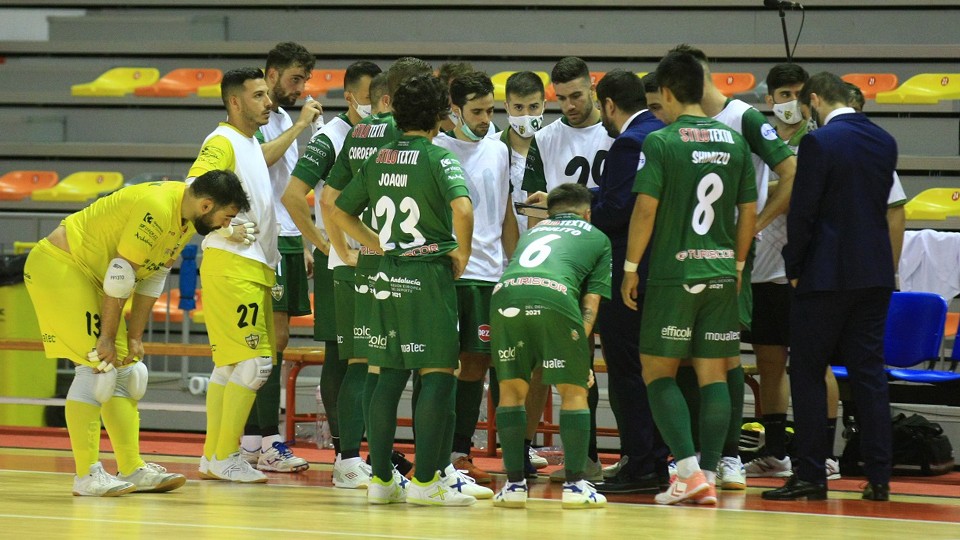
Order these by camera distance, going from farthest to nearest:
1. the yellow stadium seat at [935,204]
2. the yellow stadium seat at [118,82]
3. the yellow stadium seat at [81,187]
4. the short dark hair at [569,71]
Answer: the yellow stadium seat at [118,82] → the yellow stadium seat at [81,187] → the yellow stadium seat at [935,204] → the short dark hair at [569,71]

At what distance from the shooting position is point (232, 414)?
5.68 meters

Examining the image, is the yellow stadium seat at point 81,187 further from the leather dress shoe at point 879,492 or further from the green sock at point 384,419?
the leather dress shoe at point 879,492

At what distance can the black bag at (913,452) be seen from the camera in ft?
21.0

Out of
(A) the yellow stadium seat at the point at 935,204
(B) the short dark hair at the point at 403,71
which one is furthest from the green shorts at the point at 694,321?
(A) the yellow stadium seat at the point at 935,204

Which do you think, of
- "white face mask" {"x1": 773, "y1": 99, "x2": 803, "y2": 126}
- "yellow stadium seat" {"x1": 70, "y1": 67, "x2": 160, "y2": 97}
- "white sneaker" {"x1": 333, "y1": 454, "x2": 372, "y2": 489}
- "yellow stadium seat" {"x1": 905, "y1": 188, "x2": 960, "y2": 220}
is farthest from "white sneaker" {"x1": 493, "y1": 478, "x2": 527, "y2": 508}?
"yellow stadium seat" {"x1": 70, "y1": 67, "x2": 160, "y2": 97}

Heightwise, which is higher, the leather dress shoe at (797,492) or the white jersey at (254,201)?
the white jersey at (254,201)

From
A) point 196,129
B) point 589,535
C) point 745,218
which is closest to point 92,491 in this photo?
point 589,535

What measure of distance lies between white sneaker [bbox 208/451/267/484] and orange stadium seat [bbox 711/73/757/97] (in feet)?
19.8

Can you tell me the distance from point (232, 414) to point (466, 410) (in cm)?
109

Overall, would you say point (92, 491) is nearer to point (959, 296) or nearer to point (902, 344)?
point (902, 344)

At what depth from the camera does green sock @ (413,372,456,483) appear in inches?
194

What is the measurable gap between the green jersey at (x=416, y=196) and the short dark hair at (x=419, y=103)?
0.06 meters

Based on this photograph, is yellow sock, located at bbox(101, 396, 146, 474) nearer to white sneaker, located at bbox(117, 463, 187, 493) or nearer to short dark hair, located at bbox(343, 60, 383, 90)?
white sneaker, located at bbox(117, 463, 187, 493)

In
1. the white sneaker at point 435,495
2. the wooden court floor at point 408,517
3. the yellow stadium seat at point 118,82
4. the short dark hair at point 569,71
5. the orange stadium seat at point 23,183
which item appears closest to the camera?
the wooden court floor at point 408,517
